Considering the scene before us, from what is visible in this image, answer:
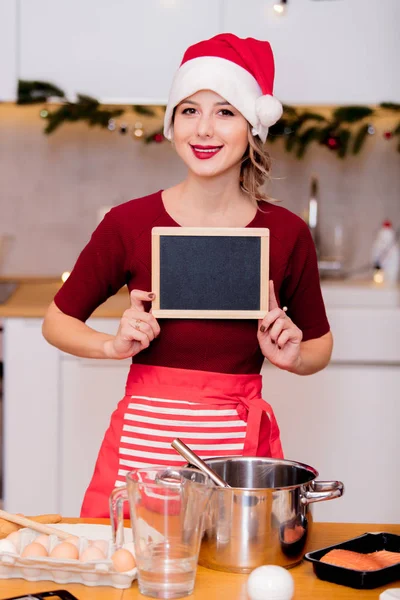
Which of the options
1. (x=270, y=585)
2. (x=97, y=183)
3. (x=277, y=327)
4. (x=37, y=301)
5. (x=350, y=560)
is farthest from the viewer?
(x=97, y=183)

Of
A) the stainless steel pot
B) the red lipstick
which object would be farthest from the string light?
the stainless steel pot

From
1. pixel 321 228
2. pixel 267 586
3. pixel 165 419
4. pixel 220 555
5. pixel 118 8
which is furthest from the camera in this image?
pixel 321 228

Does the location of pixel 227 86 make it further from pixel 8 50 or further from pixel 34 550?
pixel 8 50

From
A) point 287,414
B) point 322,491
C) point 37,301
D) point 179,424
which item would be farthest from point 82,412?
point 322,491

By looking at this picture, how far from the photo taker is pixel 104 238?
1.59 meters

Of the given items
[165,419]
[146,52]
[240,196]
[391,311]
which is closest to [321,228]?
[391,311]

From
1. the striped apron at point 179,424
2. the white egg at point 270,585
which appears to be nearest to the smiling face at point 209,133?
the striped apron at point 179,424

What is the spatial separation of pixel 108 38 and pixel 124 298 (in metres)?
0.87

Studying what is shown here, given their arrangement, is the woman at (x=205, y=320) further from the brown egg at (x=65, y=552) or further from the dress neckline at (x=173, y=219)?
the brown egg at (x=65, y=552)

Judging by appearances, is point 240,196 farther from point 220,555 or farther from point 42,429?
point 42,429

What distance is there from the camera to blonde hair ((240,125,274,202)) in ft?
5.28

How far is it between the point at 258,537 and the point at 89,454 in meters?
1.73

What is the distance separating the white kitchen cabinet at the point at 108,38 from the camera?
2.86m

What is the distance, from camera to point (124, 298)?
290 centimetres
